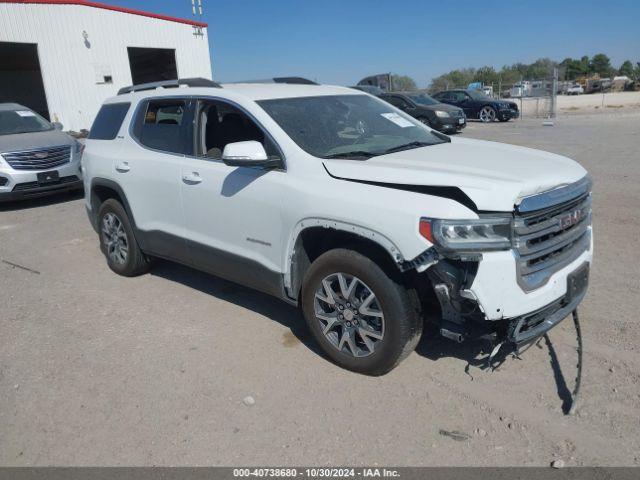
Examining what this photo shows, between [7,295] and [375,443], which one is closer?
[375,443]

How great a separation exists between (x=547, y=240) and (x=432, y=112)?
16368 millimetres

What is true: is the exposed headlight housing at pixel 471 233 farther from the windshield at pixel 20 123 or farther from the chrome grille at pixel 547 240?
the windshield at pixel 20 123

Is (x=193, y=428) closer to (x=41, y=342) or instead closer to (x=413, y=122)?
(x=41, y=342)

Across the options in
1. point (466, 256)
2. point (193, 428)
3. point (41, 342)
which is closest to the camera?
point (466, 256)

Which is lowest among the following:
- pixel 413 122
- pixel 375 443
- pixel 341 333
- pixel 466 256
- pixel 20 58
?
pixel 375 443

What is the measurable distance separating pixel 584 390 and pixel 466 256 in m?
1.22

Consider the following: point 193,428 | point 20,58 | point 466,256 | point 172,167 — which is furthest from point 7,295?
point 20,58

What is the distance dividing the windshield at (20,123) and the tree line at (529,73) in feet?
157

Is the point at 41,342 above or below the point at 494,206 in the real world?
below

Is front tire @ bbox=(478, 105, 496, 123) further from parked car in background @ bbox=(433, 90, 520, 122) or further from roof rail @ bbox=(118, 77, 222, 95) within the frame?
roof rail @ bbox=(118, 77, 222, 95)

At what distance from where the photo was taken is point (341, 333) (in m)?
3.65

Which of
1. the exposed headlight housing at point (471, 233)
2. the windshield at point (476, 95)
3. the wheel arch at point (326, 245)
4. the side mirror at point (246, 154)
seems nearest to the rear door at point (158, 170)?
the side mirror at point (246, 154)

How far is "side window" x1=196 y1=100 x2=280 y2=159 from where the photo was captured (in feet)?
14.2

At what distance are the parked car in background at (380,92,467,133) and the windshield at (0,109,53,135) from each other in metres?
11.2
